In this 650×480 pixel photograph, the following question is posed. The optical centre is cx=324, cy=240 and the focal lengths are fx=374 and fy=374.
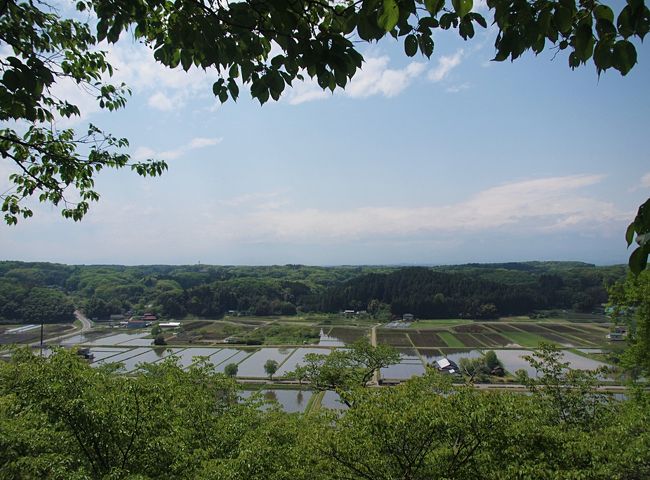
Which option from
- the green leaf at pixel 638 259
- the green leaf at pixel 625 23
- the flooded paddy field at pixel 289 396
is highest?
the green leaf at pixel 625 23

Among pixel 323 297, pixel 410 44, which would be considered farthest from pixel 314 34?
pixel 323 297

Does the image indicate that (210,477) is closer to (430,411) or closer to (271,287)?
(430,411)

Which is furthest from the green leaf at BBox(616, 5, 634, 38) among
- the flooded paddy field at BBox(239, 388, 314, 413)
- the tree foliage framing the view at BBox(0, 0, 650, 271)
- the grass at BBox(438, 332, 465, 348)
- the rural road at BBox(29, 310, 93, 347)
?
the rural road at BBox(29, 310, 93, 347)

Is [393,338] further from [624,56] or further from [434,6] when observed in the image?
[434,6]

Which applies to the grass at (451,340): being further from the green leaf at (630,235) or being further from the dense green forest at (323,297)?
the green leaf at (630,235)

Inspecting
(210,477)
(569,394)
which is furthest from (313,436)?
(569,394)

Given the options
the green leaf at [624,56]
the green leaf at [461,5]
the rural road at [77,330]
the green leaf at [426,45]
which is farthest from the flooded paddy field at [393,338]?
the green leaf at [461,5]

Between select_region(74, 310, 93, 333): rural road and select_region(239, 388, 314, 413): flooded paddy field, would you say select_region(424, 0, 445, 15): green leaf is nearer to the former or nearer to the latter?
select_region(239, 388, 314, 413): flooded paddy field
